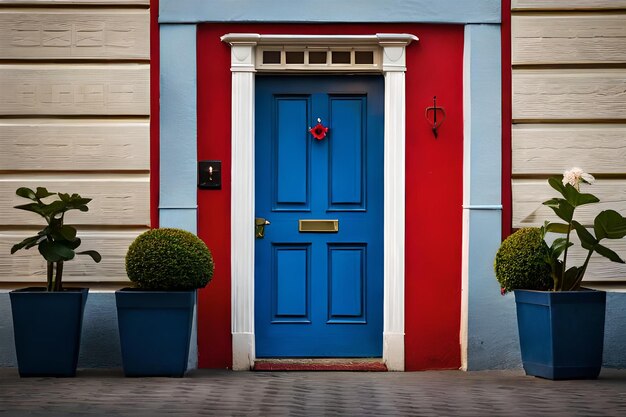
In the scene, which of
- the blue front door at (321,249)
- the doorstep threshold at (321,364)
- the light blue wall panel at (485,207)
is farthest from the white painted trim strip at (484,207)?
the doorstep threshold at (321,364)

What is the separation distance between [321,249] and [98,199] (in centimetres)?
213

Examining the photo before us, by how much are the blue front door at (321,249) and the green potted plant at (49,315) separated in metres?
1.81

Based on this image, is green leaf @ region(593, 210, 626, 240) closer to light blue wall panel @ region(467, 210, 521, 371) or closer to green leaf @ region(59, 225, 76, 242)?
light blue wall panel @ region(467, 210, 521, 371)

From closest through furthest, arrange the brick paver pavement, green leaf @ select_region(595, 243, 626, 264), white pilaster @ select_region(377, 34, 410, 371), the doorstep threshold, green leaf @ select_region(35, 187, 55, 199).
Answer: the brick paver pavement < green leaf @ select_region(595, 243, 626, 264) < green leaf @ select_region(35, 187, 55, 199) < the doorstep threshold < white pilaster @ select_region(377, 34, 410, 371)

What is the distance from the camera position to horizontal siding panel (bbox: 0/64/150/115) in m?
9.77

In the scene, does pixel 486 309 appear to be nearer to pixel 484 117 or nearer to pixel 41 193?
pixel 484 117

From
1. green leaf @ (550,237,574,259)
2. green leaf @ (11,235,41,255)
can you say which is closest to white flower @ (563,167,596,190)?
green leaf @ (550,237,574,259)

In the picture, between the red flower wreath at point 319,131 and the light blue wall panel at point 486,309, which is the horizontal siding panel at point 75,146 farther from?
the light blue wall panel at point 486,309

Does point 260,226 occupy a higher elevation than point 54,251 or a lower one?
higher

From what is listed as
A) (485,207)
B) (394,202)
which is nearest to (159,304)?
(394,202)

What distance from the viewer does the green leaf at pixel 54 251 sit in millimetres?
9000

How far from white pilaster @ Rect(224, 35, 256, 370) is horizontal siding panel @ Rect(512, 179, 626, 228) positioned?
2.48 meters

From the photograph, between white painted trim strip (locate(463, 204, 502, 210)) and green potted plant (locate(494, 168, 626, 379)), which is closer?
green potted plant (locate(494, 168, 626, 379))

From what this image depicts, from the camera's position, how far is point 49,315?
904cm
